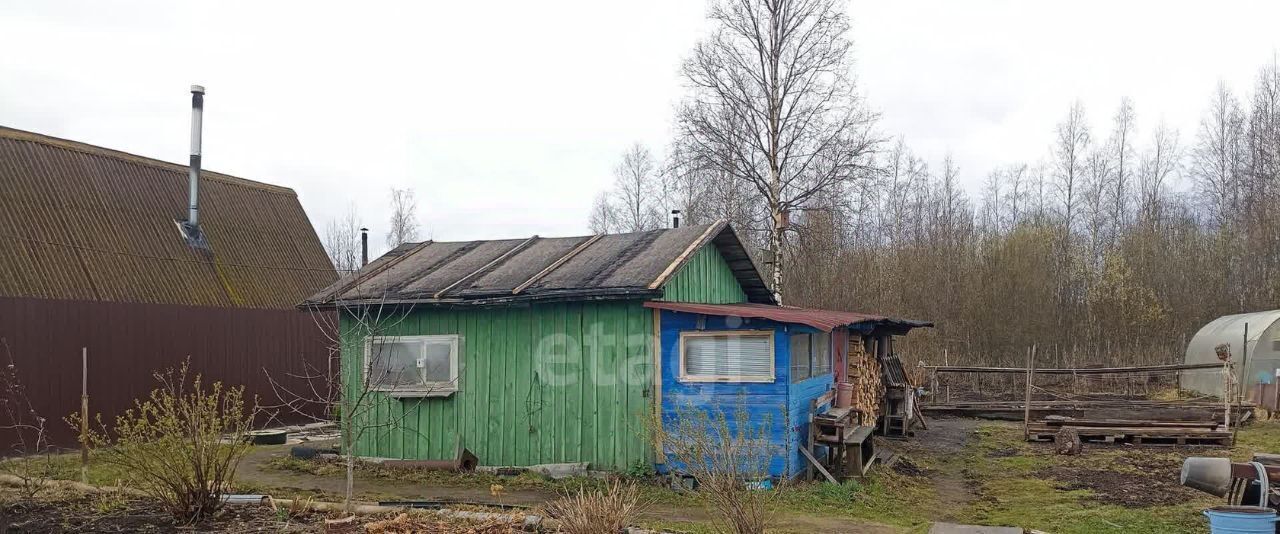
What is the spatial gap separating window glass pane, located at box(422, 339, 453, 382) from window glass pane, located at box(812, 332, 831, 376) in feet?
16.6

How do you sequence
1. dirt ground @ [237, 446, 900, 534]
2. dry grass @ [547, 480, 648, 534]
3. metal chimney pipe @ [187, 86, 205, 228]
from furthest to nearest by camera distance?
metal chimney pipe @ [187, 86, 205, 228] < dirt ground @ [237, 446, 900, 534] < dry grass @ [547, 480, 648, 534]

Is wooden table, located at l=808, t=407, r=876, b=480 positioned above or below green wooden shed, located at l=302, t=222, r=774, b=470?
below

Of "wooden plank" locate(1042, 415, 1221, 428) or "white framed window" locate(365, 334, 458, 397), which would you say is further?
"wooden plank" locate(1042, 415, 1221, 428)

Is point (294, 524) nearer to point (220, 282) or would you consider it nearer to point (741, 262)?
point (741, 262)

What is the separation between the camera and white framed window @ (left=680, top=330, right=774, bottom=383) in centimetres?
1108

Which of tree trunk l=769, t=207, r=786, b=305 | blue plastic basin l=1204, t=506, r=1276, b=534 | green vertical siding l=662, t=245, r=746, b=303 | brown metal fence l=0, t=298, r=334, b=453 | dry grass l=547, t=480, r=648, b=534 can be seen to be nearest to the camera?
blue plastic basin l=1204, t=506, r=1276, b=534

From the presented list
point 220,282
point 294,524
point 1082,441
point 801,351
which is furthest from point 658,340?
point 220,282

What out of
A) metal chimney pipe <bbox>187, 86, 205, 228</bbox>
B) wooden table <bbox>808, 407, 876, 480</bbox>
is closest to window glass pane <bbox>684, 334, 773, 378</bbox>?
wooden table <bbox>808, 407, 876, 480</bbox>

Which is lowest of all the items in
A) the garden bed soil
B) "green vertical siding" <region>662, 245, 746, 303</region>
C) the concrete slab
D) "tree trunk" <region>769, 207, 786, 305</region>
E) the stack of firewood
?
the concrete slab

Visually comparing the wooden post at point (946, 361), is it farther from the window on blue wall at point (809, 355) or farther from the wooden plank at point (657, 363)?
the wooden plank at point (657, 363)

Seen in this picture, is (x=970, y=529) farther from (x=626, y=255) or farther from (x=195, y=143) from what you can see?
(x=195, y=143)

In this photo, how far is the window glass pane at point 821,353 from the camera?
43.3 ft

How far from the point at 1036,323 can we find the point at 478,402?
20518 mm

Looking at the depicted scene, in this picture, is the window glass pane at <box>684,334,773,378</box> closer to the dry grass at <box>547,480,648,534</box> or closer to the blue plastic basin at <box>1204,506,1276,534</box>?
the dry grass at <box>547,480,648,534</box>
